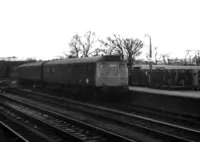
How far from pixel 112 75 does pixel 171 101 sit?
4894 millimetres

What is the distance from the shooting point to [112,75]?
2041 centimetres

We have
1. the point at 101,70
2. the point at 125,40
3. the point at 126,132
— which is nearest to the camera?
the point at 126,132

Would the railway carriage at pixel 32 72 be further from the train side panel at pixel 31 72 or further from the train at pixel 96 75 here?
the train at pixel 96 75

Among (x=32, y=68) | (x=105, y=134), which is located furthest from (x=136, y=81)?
(x=105, y=134)

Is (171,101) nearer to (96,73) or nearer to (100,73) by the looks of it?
(100,73)

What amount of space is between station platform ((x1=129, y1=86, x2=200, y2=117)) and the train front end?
1.08m

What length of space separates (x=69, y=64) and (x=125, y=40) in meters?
38.7

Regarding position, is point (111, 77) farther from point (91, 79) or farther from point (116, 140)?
point (116, 140)

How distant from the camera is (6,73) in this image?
56094mm

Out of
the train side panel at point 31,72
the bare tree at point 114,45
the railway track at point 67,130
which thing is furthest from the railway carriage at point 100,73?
the bare tree at point 114,45

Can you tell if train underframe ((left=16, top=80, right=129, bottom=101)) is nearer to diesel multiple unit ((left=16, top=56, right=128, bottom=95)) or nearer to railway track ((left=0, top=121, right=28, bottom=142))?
diesel multiple unit ((left=16, top=56, right=128, bottom=95))

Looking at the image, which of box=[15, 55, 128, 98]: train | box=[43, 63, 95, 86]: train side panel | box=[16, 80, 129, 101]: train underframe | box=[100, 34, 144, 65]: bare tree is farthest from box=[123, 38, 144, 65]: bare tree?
box=[16, 80, 129, 101]: train underframe

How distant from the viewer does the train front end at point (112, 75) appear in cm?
1988

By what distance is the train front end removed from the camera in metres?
19.9
